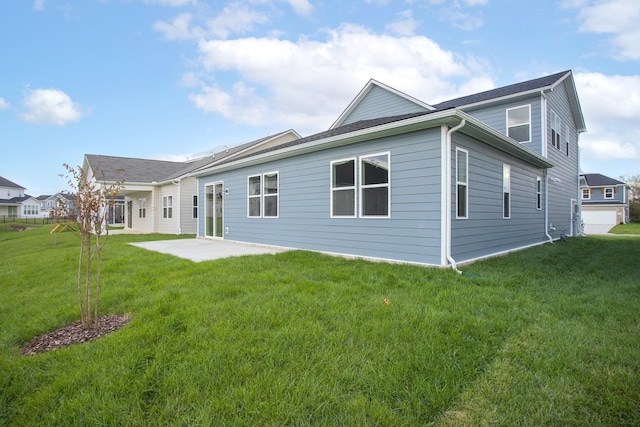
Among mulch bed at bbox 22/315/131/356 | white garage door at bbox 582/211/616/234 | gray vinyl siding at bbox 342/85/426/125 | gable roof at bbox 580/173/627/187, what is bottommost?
mulch bed at bbox 22/315/131/356

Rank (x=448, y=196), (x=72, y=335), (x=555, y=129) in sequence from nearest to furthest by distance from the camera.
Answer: (x=72, y=335)
(x=448, y=196)
(x=555, y=129)

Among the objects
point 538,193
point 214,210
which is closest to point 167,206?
point 214,210

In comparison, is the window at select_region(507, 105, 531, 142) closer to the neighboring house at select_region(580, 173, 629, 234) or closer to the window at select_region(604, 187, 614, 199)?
the neighboring house at select_region(580, 173, 629, 234)

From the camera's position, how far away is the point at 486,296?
389 cm

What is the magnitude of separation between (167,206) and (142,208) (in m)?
3.85

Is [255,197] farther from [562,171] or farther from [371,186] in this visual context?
[562,171]

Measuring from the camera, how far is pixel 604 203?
28.2 m

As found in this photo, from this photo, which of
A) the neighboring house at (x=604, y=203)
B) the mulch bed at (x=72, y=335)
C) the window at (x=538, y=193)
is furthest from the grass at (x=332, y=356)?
the neighboring house at (x=604, y=203)

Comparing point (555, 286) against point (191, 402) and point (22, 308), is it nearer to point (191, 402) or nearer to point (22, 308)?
point (191, 402)

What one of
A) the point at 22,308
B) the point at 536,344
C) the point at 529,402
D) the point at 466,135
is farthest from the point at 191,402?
the point at 466,135

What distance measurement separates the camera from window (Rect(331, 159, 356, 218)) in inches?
267

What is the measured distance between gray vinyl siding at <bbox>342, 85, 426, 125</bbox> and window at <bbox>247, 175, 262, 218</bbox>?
6065 mm

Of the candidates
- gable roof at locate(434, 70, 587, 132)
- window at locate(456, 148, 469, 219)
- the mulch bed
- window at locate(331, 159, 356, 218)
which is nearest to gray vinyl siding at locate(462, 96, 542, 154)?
gable roof at locate(434, 70, 587, 132)

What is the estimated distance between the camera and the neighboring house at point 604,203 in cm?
2580
